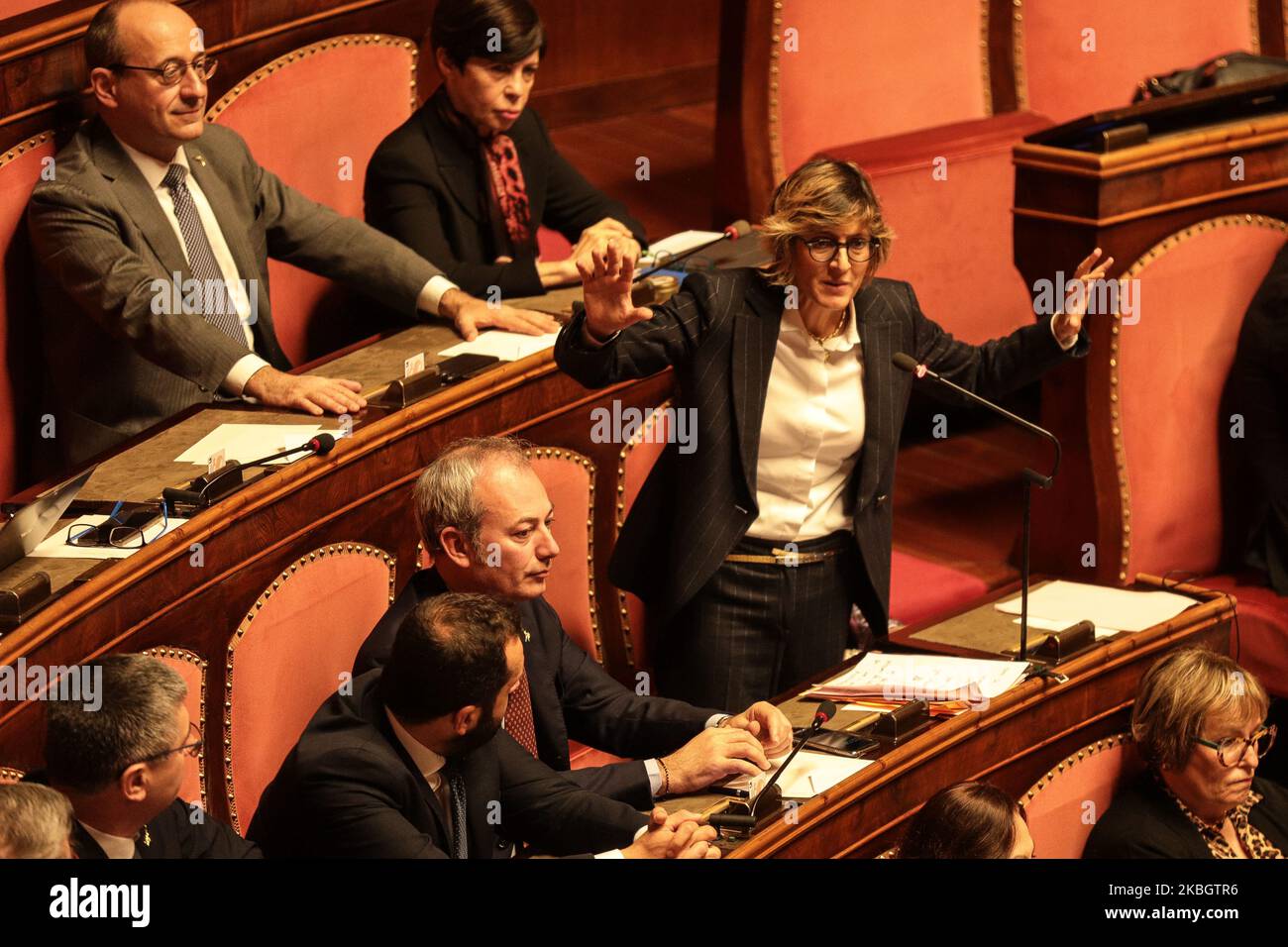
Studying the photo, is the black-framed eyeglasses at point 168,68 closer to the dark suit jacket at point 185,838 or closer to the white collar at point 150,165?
the white collar at point 150,165

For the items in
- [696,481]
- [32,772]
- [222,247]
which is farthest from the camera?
[222,247]

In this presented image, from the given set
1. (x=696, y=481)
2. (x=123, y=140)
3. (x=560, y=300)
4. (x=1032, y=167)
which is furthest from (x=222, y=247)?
(x=1032, y=167)

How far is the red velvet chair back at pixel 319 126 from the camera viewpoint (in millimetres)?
2131

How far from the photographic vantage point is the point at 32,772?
1.29 meters

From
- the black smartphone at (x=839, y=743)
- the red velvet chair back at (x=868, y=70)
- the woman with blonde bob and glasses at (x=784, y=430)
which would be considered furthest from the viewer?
the red velvet chair back at (x=868, y=70)

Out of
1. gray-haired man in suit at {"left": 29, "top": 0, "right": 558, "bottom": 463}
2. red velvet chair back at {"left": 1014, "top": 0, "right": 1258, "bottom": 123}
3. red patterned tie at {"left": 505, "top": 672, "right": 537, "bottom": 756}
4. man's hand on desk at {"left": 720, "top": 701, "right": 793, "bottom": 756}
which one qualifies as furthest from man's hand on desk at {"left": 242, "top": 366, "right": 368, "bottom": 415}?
red velvet chair back at {"left": 1014, "top": 0, "right": 1258, "bottom": 123}

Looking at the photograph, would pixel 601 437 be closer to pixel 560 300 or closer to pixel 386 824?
pixel 560 300

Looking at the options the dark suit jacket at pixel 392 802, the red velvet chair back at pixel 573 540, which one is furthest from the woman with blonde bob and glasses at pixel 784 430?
the dark suit jacket at pixel 392 802

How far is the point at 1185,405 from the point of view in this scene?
2176mm

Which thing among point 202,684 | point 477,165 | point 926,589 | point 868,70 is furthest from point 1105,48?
point 202,684

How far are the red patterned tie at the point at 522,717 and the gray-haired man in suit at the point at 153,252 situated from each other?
0.36 meters

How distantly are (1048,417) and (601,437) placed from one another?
53 cm

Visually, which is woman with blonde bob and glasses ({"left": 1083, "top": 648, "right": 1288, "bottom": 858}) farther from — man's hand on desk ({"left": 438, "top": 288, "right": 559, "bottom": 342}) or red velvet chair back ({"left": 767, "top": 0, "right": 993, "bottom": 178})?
red velvet chair back ({"left": 767, "top": 0, "right": 993, "bottom": 178})

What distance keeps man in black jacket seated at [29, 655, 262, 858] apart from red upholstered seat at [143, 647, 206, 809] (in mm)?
254
